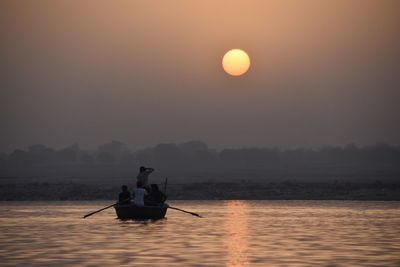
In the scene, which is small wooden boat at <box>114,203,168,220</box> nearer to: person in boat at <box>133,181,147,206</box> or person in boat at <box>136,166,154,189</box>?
person in boat at <box>133,181,147,206</box>

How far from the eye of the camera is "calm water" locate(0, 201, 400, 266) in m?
27.4

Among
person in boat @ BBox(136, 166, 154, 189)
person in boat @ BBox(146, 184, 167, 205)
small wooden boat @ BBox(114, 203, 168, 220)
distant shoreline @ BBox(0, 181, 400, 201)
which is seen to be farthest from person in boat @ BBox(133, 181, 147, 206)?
distant shoreline @ BBox(0, 181, 400, 201)

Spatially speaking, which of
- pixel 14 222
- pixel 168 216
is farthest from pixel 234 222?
pixel 14 222

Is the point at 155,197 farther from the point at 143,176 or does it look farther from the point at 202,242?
the point at 202,242

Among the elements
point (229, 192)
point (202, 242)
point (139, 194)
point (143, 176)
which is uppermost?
point (229, 192)

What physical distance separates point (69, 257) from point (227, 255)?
15.3 feet

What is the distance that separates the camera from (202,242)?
33906 millimetres

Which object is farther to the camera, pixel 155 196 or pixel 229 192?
pixel 229 192

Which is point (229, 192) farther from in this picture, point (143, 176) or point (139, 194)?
point (139, 194)

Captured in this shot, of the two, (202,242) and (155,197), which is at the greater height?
(155,197)

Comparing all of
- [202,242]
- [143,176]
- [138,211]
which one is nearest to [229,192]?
[143,176]

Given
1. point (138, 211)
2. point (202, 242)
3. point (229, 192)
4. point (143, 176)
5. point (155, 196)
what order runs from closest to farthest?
point (202, 242), point (138, 211), point (155, 196), point (143, 176), point (229, 192)

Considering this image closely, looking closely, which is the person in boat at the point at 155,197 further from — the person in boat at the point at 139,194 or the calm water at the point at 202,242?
the calm water at the point at 202,242

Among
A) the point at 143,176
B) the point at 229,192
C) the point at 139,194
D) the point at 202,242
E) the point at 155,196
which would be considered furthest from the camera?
the point at 229,192
